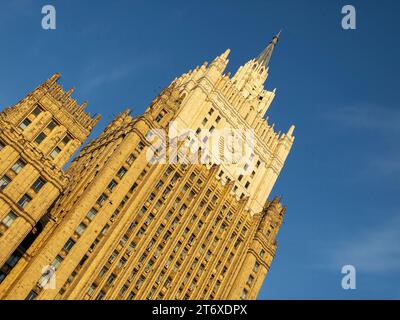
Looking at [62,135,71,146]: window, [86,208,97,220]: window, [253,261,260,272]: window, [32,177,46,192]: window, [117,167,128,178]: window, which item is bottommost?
[32,177,46,192]: window

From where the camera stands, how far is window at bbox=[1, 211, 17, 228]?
53.9 meters

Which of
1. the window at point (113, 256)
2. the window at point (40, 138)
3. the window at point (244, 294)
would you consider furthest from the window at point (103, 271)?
the window at point (244, 294)

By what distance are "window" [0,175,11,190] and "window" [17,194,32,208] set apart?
2.24 m

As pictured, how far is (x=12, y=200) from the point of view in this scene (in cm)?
5431

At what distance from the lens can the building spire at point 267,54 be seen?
381 ft

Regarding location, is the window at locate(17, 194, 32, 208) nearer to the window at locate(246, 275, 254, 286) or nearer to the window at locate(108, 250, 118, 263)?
the window at locate(108, 250, 118, 263)

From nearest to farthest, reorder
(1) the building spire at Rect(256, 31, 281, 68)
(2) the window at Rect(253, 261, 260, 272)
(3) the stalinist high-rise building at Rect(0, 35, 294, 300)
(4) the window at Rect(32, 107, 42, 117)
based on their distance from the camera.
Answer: (3) the stalinist high-rise building at Rect(0, 35, 294, 300)
(4) the window at Rect(32, 107, 42, 117)
(2) the window at Rect(253, 261, 260, 272)
(1) the building spire at Rect(256, 31, 281, 68)

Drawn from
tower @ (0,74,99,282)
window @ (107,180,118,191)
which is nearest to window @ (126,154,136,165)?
window @ (107,180,118,191)

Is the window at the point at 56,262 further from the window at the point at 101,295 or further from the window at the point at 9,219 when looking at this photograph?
the window at the point at 9,219

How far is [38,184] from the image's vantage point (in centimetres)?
5791

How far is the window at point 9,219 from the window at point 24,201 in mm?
1315

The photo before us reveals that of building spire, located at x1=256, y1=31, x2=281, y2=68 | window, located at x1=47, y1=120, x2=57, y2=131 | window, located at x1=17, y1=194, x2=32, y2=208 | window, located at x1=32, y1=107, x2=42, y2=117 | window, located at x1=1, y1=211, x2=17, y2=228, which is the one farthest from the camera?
building spire, located at x1=256, y1=31, x2=281, y2=68

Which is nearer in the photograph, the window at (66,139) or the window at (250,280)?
the window at (66,139)
